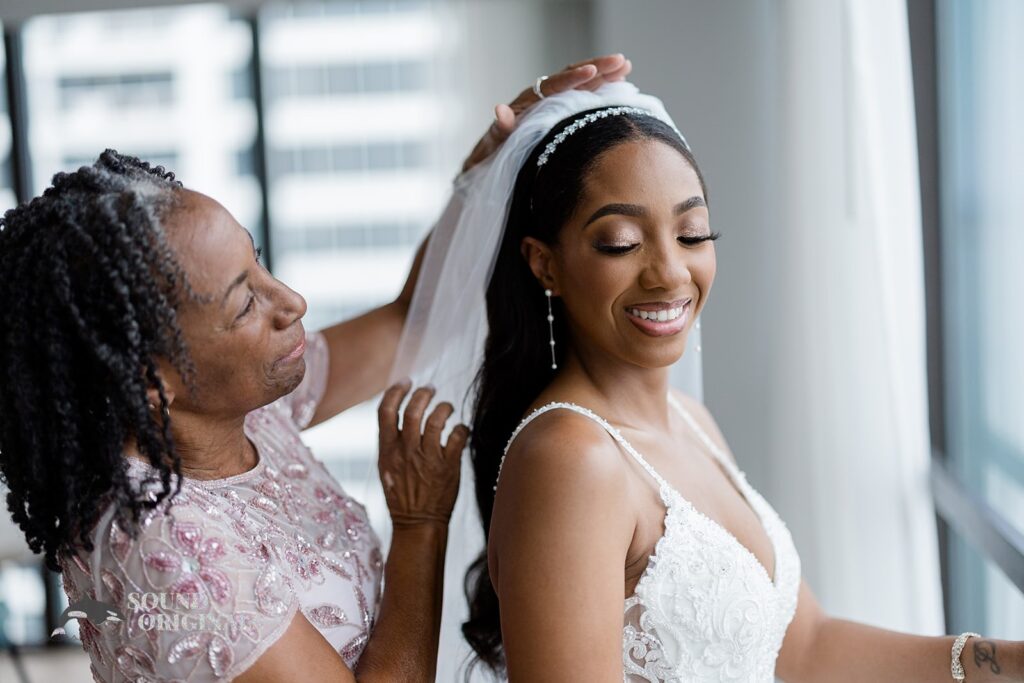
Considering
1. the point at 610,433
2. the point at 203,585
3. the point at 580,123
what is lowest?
the point at 203,585

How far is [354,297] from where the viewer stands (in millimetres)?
4590

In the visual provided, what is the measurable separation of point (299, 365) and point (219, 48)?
353 cm

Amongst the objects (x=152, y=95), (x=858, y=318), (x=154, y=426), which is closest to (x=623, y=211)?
(x=154, y=426)

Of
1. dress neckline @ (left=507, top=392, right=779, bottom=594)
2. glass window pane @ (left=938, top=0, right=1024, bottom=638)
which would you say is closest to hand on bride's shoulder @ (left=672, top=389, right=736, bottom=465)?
dress neckline @ (left=507, top=392, right=779, bottom=594)

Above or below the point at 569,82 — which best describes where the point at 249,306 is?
below

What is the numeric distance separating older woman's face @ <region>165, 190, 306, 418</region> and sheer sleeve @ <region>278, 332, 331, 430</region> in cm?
41

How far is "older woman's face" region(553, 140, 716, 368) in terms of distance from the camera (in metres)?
1.32

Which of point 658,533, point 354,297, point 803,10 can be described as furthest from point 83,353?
point 354,297

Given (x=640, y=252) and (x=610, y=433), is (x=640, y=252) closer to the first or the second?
(x=640, y=252)

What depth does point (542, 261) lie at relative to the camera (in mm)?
1422

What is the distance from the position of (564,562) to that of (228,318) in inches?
19.1

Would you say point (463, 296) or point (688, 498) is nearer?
point (688, 498)

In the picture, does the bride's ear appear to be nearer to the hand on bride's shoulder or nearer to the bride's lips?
the bride's lips

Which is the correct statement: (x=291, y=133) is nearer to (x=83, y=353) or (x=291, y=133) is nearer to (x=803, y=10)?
(x=803, y=10)
